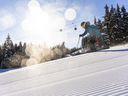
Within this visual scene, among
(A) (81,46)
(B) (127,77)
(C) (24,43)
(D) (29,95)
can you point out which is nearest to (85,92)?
(B) (127,77)

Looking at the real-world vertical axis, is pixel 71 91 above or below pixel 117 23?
below

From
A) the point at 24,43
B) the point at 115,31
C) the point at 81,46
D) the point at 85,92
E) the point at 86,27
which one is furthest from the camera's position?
the point at 24,43

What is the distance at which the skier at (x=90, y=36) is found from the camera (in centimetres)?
1998

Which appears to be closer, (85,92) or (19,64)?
(85,92)

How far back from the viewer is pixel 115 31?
4634 centimetres

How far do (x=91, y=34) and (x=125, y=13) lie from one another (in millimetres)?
29264

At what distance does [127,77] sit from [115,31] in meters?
39.4

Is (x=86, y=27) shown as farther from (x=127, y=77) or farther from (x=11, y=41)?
Result: (x=11, y=41)

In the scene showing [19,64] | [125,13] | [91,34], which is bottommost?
[19,64]

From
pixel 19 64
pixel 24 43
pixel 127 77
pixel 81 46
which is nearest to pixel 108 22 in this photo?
pixel 24 43

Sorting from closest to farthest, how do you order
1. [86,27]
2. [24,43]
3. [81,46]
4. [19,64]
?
[86,27] → [81,46] → [19,64] → [24,43]

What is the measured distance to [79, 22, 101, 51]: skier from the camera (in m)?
20.0

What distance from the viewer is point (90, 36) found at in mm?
20469

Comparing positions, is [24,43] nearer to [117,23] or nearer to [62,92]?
[117,23]
